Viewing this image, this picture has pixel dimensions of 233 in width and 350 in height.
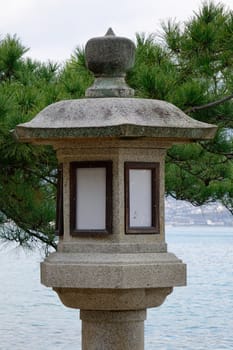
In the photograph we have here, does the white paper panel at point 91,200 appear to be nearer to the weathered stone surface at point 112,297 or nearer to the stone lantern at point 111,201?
the stone lantern at point 111,201

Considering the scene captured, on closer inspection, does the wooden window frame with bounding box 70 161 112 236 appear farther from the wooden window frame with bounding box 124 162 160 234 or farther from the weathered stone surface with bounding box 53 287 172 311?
the weathered stone surface with bounding box 53 287 172 311

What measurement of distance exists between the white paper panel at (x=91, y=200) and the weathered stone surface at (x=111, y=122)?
0.19 metres

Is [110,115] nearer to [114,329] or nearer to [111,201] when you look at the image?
[111,201]

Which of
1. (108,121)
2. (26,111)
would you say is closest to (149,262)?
(108,121)

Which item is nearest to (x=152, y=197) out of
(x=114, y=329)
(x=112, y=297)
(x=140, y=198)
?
(x=140, y=198)

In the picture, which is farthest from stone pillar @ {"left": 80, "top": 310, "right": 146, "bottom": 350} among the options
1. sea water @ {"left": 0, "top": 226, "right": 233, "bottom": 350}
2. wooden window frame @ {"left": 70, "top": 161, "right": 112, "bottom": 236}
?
sea water @ {"left": 0, "top": 226, "right": 233, "bottom": 350}

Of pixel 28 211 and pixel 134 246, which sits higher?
pixel 134 246

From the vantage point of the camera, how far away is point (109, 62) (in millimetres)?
4164

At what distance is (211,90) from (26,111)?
40.1 inches

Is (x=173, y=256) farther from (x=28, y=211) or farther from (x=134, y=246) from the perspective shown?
(x=28, y=211)

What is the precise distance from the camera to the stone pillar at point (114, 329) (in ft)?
13.4

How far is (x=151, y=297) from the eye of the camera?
405 centimetres

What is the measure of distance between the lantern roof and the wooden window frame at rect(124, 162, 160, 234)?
0.42 feet

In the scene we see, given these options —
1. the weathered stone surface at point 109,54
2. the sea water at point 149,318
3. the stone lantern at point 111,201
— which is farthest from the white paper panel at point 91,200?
the sea water at point 149,318
